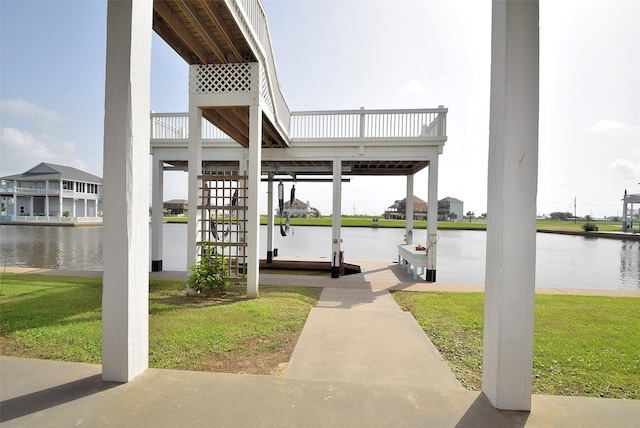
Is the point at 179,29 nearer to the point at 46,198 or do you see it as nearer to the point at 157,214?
the point at 157,214

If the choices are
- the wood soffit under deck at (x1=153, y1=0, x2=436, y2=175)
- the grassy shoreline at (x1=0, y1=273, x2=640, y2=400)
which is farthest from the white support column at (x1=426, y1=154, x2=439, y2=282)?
the wood soffit under deck at (x1=153, y1=0, x2=436, y2=175)

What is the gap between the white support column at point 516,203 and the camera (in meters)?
2.15

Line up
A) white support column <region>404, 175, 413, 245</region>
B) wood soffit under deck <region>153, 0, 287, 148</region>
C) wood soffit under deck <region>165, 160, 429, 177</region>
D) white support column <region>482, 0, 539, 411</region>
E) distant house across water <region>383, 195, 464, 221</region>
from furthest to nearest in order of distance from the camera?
distant house across water <region>383, 195, 464, 221</region>, white support column <region>404, 175, 413, 245</region>, wood soffit under deck <region>165, 160, 429, 177</region>, wood soffit under deck <region>153, 0, 287, 148</region>, white support column <region>482, 0, 539, 411</region>

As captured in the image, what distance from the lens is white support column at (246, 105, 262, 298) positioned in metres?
5.59

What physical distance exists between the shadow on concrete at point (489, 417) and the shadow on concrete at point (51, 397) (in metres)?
2.68

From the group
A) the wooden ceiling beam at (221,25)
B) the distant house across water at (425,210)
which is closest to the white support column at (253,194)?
the wooden ceiling beam at (221,25)

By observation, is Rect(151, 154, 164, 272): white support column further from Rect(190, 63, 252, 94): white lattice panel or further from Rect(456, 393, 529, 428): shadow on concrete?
Rect(456, 393, 529, 428): shadow on concrete

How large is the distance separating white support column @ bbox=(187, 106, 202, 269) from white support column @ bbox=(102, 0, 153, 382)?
3.41 m

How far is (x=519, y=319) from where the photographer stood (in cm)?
218

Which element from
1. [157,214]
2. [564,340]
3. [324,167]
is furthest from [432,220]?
[157,214]

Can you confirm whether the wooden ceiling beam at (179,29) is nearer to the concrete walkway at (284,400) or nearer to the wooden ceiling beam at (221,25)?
the wooden ceiling beam at (221,25)

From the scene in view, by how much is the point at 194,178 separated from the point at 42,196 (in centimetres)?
4189

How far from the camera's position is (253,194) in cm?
569

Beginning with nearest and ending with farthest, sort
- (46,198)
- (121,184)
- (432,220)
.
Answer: (121,184) → (432,220) → (46,198)
